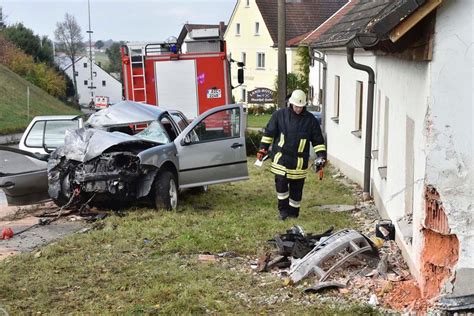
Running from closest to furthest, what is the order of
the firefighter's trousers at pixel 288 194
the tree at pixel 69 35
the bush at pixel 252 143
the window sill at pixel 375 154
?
the firefighter's trousers at pixel 288 194, the window sill at pixel 375 154, the bush at pixel 252 143, the tree at pixel 69 35

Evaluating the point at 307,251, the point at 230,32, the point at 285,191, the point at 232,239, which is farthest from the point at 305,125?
the point at 230,32

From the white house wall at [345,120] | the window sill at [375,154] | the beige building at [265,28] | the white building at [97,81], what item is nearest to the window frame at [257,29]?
the beige building at [265,28]

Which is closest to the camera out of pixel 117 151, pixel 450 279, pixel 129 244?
pixel 450 279

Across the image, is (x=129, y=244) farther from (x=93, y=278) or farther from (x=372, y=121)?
(x=372, y=121)

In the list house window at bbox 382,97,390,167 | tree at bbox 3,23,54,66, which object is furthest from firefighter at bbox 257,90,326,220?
tree at bbox 3,23,54,66

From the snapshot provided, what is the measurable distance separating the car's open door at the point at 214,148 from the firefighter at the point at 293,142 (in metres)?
1.55

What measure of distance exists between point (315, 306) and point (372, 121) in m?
6.00

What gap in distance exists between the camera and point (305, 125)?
325 inches

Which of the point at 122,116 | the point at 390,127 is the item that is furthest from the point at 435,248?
the point at 122,116

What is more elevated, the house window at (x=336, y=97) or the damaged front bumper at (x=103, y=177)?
the house window at (x=336, y=97)

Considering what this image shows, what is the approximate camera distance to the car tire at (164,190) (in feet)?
29.6

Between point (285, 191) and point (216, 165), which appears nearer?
point (285, 191)

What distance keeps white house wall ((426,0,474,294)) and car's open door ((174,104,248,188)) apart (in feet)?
17.3

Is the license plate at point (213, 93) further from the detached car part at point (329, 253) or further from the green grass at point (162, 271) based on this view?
the detached car part at point (329, 253)
